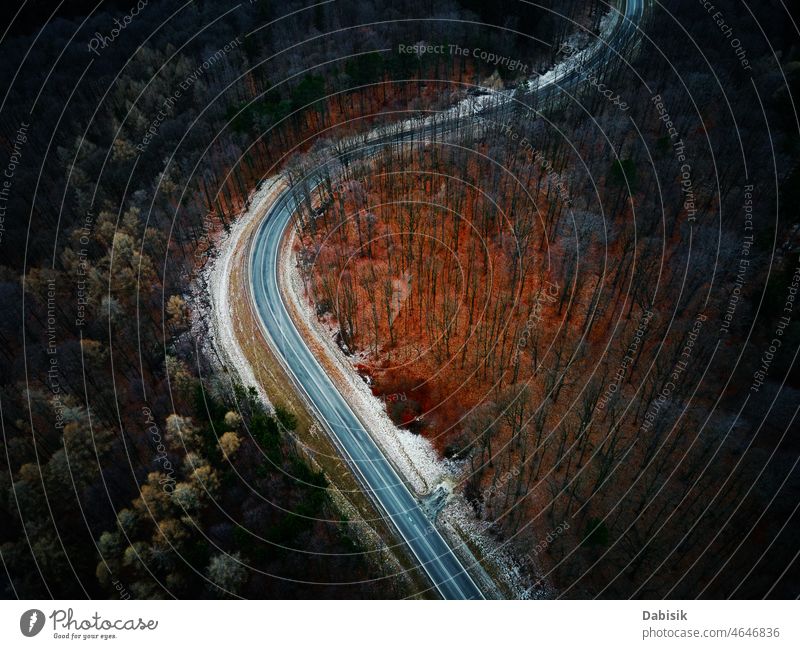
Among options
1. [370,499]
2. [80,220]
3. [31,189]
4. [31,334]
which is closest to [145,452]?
[370,499]

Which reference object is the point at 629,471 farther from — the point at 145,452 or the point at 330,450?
the point at 145,452

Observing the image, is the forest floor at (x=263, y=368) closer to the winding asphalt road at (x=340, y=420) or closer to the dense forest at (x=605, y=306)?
the winding asphalt road at (x=340, y=420)

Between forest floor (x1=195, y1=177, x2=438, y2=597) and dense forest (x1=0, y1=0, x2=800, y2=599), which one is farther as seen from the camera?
forest floor (x1=195, y1=177, x2=438, y2=597)
